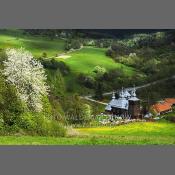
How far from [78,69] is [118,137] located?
198 cm

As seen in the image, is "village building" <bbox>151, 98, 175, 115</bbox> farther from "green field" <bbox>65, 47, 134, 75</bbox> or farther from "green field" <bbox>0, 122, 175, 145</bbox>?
"green field" <bbox>65, 47, 134, 75</bbox>

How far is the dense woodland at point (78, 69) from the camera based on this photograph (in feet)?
55.5

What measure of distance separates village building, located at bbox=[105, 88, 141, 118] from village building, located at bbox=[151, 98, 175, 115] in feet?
1.40

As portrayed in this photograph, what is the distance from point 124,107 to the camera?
17234mm

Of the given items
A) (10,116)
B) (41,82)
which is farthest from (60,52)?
(10,116)

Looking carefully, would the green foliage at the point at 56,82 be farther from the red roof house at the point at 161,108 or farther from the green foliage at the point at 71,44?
the red roof house at the point at 161,108

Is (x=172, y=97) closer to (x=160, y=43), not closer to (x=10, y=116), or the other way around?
(x=160, y=43)

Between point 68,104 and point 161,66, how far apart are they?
2546mm

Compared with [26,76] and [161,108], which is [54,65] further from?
[161,108]

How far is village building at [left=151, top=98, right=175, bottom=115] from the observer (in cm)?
1714

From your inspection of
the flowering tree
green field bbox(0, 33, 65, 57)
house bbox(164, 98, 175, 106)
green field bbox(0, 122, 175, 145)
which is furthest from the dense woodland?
house bbox(164, 98, 175, 106)

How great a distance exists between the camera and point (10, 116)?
1678cm

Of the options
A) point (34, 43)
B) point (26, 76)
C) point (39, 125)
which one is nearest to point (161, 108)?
point (39, 125)

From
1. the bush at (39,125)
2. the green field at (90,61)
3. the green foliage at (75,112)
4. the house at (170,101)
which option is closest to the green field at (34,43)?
the green field at (90,61)
